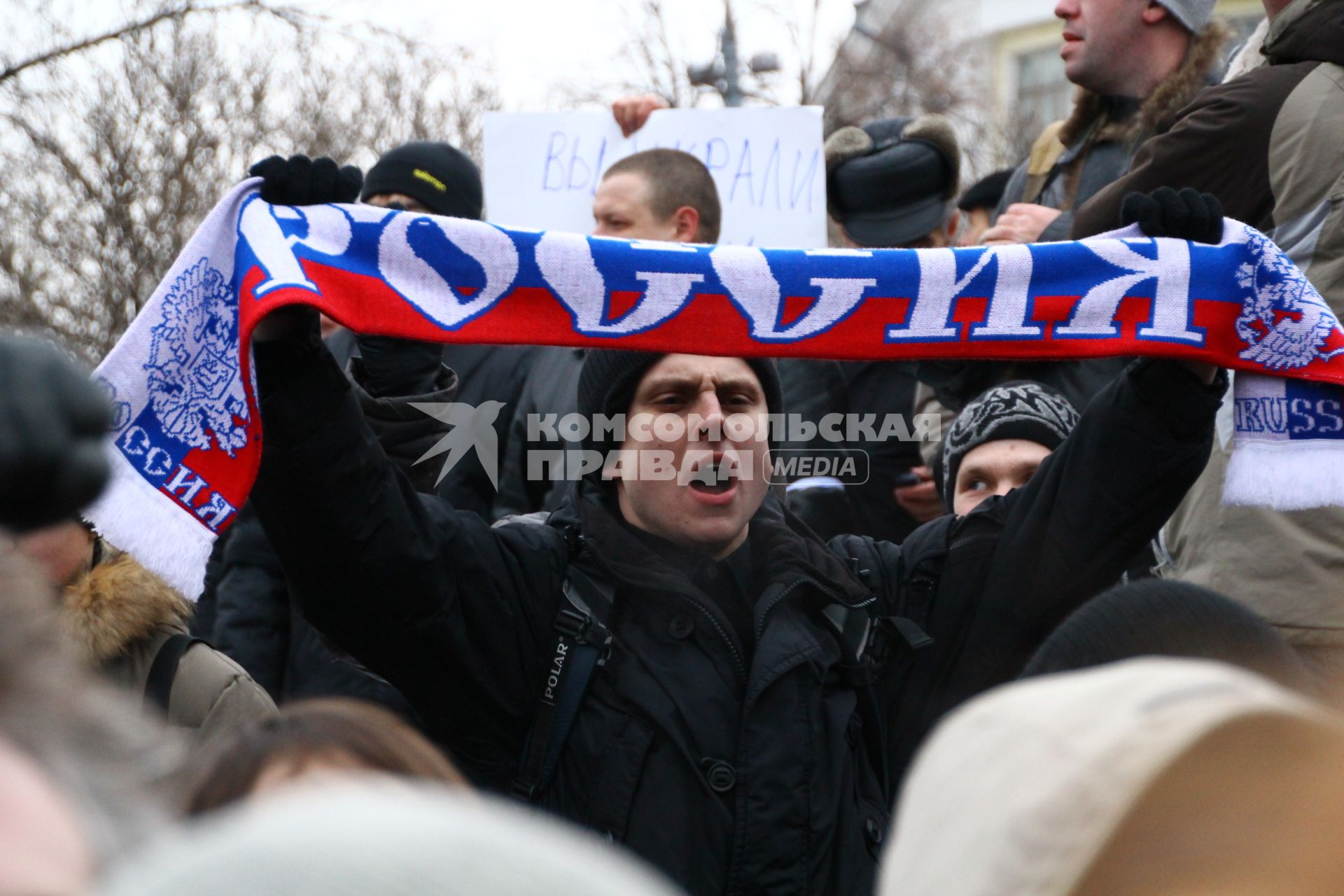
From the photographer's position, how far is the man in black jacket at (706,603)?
2516 millimetres

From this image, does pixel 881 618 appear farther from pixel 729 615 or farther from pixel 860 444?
pixel 860 444

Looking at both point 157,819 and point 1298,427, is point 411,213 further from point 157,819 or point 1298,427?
point 157,819

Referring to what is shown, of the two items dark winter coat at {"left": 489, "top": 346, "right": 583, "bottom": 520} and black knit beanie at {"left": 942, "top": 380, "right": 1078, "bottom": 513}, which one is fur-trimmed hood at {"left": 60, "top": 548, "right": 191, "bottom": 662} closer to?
dark winter coat at {"left": 489, "top": 346, "right": 583, "bottom": 520}

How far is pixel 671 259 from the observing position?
290 centimetres

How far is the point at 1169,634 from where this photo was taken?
1640 mm

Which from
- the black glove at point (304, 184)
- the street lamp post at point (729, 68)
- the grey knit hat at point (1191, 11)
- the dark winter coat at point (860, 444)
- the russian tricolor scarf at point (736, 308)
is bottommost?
the street lamp post at point (729, 68)

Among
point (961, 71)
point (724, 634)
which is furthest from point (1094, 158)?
point (961, 71)

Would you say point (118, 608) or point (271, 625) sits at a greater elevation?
point (118, 608)

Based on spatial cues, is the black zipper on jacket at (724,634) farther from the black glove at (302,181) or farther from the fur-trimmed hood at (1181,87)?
the fur-trimmed hood at (1181,87)

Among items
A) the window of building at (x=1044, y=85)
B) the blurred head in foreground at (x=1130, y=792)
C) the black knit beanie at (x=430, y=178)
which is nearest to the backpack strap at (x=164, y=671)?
the black knit beanie at (x=430, y=178)

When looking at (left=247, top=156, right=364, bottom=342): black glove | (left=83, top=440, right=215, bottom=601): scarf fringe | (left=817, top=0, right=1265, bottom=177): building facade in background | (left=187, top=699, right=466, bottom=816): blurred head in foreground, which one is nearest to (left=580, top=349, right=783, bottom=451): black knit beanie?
(left=247, top=156, right=364, bottom=342): black glove

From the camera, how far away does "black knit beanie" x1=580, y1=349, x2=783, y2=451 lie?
3.02m

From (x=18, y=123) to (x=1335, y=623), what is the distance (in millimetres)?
8095

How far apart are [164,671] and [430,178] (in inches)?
77.7
